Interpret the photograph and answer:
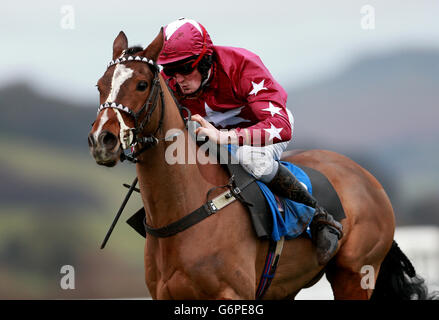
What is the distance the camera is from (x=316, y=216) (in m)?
3.54

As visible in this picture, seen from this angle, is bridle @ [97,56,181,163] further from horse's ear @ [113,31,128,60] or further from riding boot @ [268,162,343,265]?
riding boot @ [268,162,343,265]

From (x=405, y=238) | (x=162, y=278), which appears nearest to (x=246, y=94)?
(x=162, y=278)

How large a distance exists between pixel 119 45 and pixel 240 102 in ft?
2.79

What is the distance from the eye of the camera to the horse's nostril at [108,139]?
249cm

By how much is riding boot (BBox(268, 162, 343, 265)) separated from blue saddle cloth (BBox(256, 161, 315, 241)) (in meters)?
0.05

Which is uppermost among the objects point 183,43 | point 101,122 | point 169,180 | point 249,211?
point 183,43

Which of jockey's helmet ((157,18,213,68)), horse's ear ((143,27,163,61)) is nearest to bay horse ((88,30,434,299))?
horse's ear ((143,27,163,61))

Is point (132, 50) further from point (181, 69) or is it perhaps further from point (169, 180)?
point (169, 180)

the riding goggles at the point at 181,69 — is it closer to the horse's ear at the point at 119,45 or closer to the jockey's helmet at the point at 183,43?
the jockey's helmet at the point at 183,43

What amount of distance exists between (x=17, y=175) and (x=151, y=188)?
5.85m

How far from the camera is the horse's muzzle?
2.48 m

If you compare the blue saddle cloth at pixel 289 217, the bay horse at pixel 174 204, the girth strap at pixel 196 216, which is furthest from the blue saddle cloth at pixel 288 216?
the girth strap at pixel 196 216

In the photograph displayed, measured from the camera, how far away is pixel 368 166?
28.1 feet

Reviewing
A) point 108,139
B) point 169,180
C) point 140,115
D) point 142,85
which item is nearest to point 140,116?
point 140,115
